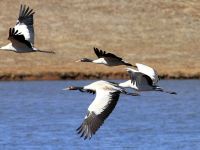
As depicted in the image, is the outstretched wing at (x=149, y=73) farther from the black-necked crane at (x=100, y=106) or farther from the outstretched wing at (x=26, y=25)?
the outstretched wing at (x=26, y=25)

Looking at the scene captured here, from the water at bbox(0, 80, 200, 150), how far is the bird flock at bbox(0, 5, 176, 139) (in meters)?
→ 7.00

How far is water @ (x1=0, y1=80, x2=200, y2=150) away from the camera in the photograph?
27734 mm

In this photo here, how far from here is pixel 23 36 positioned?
66.2 feet

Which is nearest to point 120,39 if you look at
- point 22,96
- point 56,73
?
point 56,73

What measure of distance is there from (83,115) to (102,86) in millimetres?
16199

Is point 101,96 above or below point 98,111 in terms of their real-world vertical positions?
above

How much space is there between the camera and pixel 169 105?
37.9 m

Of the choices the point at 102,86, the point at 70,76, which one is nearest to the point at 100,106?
the point at 102,86

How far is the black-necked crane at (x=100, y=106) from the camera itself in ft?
56.3

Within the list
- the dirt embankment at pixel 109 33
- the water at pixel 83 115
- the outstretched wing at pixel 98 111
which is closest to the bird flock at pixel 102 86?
the outstretched wing at pixel 98 111

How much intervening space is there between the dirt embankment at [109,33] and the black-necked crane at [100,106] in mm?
28207

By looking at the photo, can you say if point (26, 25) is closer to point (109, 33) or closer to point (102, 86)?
point (102, 86)

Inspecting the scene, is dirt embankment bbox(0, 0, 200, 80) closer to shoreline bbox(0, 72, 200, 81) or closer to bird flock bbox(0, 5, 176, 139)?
shoreline bbox(0, 72, 200, 81)

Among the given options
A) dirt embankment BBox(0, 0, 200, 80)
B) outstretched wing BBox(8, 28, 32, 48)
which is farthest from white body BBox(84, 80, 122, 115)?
dirt embankment BBox(0, 0, 200, 80)
